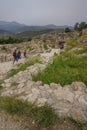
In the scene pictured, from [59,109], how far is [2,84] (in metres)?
4.32

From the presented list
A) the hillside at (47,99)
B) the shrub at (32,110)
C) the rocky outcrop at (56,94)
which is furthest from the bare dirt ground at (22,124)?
the rocky outcrop at (56,94)

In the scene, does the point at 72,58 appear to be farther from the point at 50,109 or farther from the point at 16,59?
the point at 16,59

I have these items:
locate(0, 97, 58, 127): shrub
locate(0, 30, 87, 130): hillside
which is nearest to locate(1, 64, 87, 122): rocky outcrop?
locate(0, 30, 87, 130): hillside

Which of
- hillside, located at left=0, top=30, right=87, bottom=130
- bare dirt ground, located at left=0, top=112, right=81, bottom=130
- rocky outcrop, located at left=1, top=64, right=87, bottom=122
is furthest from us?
rocky outcrop, located at left=1, top=64, right=87, bottom=122

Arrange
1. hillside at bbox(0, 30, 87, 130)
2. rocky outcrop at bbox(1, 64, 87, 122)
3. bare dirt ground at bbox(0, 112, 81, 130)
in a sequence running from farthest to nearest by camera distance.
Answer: rocky outcrop at bbox(1, 64, 87, 122), hillside at bbox(0, 30, 87, 130), bare dirt ground at bbox(0, 112, 81, 130)

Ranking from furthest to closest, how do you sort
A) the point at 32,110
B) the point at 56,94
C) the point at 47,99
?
the point at 56,94 → the point at 47,99 → the point at 32,110

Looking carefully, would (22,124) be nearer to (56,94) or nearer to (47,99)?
(47,99)

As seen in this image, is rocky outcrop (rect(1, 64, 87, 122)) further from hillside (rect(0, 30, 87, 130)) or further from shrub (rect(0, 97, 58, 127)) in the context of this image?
shrub (rect(0, 97, 58, 127))

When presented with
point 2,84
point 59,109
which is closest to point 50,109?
point 59,109

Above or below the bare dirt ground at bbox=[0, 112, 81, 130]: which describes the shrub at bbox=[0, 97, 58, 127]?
above

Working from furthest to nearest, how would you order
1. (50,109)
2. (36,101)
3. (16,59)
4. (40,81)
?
(16,59), (40,81), (36,101), (50,109)

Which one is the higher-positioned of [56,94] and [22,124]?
[56,94]

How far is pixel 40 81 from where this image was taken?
11.4 metres

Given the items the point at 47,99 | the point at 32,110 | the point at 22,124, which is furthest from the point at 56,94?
the point at 22,124
